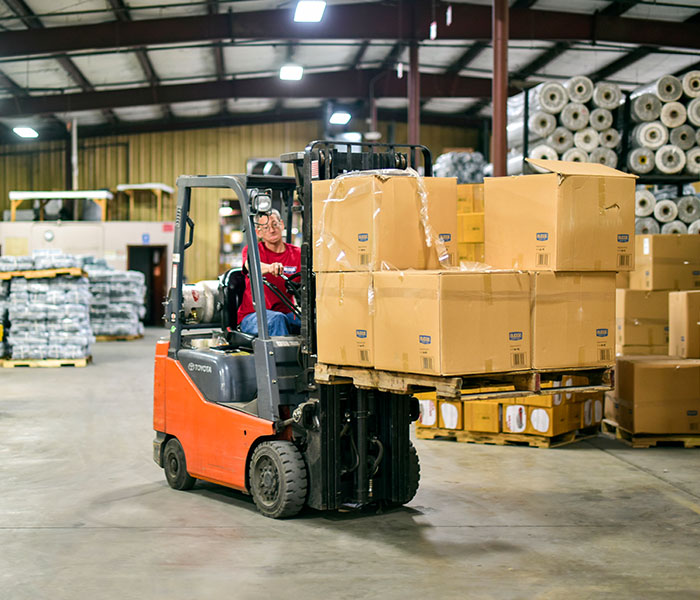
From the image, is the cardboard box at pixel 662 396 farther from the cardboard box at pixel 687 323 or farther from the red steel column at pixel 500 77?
the red steel column at pixel 500 77

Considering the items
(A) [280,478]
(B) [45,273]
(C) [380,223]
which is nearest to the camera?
(C) [380,223]

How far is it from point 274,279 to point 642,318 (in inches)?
180

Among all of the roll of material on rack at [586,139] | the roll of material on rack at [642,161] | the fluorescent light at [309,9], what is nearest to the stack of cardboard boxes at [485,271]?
the roll of material on rack at [586,139]

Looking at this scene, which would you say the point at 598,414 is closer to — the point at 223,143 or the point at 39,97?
the point at 39,97

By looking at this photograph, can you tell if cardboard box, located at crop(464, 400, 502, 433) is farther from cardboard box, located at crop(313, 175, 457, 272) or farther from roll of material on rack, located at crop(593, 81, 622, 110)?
roll of material on rack, located at crop(593, 81, 622, 110)

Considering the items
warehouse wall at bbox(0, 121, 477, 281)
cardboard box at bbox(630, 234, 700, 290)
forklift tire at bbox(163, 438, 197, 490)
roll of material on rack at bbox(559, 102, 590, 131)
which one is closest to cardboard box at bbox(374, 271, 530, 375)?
forklift tire at bbox(163, 438, 197, 490)

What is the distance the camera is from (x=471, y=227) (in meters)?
7.43

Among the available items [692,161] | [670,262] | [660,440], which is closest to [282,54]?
[692,161]

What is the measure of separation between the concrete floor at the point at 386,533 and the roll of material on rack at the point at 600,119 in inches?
191

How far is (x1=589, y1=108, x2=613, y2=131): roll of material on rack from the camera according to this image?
11.1m

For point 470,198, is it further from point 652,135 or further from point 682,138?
point 682,138

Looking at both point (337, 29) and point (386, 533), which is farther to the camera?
point (337, 29)

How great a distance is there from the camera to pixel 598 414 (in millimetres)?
8141

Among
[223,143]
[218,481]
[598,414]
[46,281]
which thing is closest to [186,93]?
[223,143]
